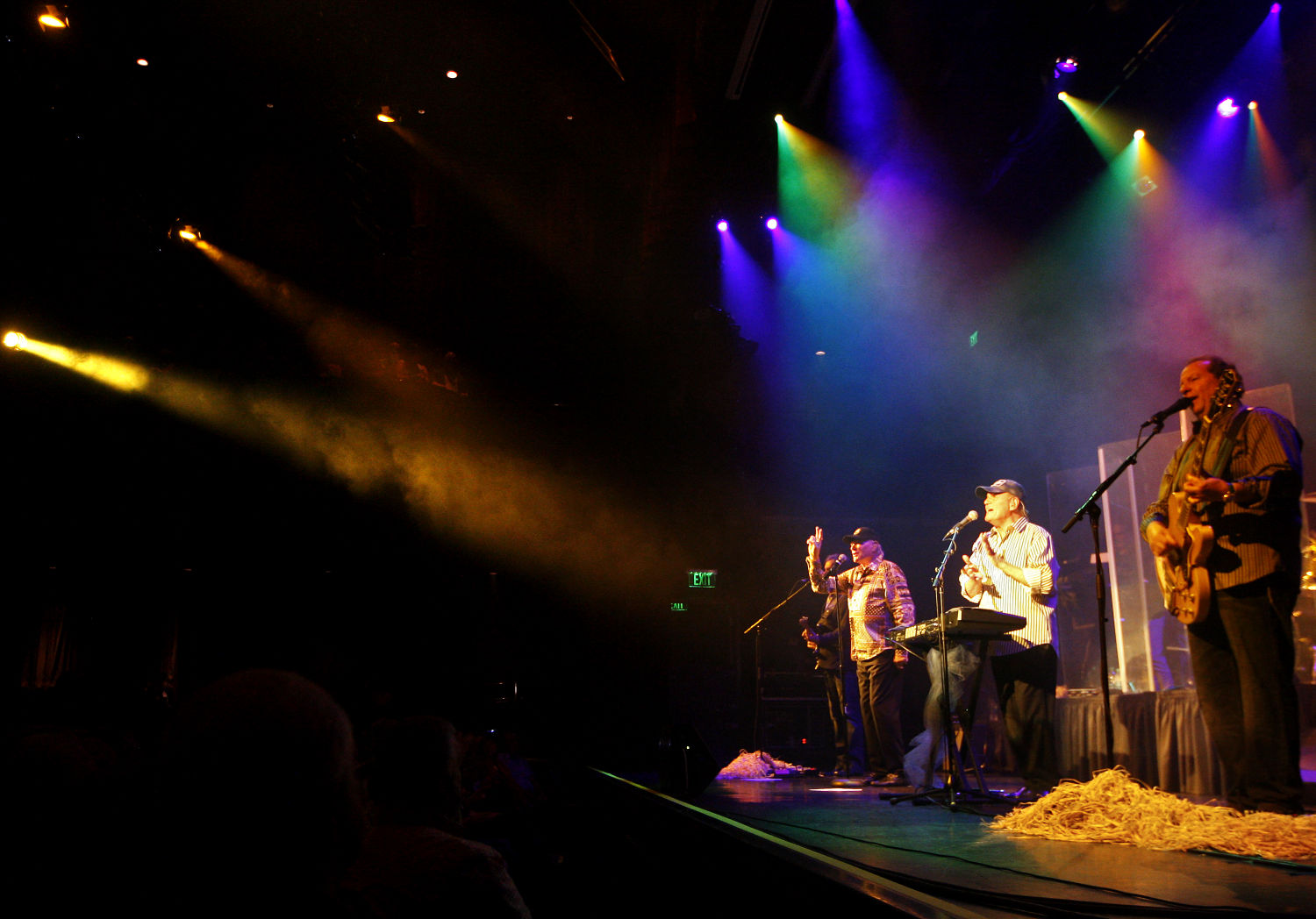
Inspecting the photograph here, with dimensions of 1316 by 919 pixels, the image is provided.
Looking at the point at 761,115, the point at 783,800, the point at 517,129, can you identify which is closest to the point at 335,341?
the point at 517,129

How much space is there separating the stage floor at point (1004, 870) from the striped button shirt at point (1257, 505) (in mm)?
1218

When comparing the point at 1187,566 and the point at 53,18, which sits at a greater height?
the point at 53,18

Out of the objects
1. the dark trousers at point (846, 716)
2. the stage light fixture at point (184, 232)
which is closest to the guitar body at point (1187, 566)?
the dark trousers at point (846, 716)

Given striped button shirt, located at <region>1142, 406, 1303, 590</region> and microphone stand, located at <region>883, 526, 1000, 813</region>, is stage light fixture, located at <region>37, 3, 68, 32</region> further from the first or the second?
striped button shirt, located at <region>1142, 406, 1303, 590</region>

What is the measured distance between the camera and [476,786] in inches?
175

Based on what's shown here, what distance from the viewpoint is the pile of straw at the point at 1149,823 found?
9.14ft

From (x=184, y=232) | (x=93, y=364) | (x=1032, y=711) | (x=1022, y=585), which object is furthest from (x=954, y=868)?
(x=93, y=364)

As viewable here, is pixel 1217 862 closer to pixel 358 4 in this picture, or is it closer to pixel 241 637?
pixel 358 4

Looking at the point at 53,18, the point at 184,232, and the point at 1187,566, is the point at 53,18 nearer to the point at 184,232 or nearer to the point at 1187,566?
the point at 184,232

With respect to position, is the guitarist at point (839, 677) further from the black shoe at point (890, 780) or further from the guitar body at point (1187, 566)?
the guitar body at point (1187, 566)

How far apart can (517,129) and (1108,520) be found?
8636 mm

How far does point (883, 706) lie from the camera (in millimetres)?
6258

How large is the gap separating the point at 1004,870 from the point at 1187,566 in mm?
Answer: 1854

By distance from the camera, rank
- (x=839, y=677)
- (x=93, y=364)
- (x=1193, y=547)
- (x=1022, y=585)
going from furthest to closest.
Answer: (x=93, y=364) < (x=839, y=677) < (x=1022, y=585) < (x=1193, y=547)
